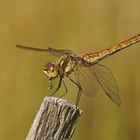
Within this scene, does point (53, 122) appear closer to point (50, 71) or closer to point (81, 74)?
point (50, 71)

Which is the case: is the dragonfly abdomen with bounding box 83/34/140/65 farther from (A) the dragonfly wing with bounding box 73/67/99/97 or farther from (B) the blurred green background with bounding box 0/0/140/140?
(B) the blurred green background with bounding box 0/0/140/140

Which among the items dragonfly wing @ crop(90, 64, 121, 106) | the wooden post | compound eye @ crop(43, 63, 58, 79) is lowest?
the wooden post

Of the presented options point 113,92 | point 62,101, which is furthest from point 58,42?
point 62,101

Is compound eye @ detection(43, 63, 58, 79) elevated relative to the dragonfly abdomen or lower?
lower

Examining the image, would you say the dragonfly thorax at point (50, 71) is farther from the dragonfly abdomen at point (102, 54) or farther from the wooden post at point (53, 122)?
the wooden post at point (53, 122)

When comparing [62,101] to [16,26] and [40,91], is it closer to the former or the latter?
[40,91]

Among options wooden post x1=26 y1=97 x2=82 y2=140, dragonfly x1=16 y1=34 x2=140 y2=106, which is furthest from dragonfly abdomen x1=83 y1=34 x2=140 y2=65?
wooden post x1=26 y1=97 x2=82 y2=140

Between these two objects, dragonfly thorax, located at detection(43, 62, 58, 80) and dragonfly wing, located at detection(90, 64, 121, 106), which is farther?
dragonfly wing, located at detection(90, 64, 121, 106)

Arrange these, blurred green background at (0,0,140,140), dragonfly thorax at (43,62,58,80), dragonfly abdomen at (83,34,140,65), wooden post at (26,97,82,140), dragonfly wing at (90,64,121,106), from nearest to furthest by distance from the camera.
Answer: wooden post at (26,97,82,140) < dragonfly thorax at (43,62,58,80) < dragonfly wing at (90,64,121,106) < dragonfly abdomen at (83,34,140,65) < blurred green background at (0,0,140,140)
